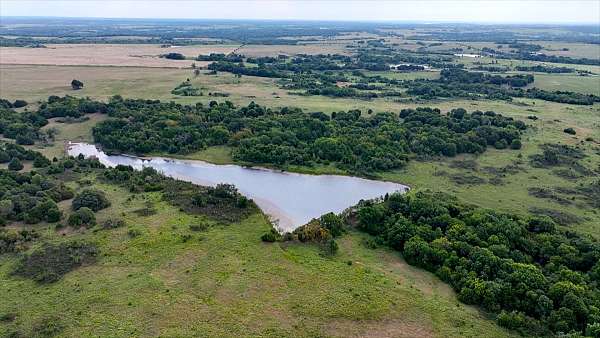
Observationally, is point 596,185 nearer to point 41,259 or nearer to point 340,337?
point 340,337

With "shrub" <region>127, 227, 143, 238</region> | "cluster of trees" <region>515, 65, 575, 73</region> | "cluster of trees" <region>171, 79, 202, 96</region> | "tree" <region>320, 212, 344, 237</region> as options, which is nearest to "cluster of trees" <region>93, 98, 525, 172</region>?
"tree" <region>320, 212, 344, 237</region>

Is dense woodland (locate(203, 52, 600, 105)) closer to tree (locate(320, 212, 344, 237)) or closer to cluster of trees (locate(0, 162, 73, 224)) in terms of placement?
tree (locate(320, 212, 344, 237))

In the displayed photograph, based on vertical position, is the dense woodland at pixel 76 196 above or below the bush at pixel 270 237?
above

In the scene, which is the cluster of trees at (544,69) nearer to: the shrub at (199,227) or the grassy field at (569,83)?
the grassy field at (569,83)

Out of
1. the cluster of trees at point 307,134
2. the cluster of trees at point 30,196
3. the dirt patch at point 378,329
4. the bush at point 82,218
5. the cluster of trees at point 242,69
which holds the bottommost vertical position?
the dirt patch at point 378,329

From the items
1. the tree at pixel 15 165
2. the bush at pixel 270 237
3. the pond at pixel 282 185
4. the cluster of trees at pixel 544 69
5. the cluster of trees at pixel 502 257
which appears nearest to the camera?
the cluster of trees at pixel 502 257

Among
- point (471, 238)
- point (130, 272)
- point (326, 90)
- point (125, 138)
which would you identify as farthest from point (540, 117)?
point (130, 272)

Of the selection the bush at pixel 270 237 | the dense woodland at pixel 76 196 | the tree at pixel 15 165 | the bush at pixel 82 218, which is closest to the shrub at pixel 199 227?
the dense woodland at pixel 76 196
